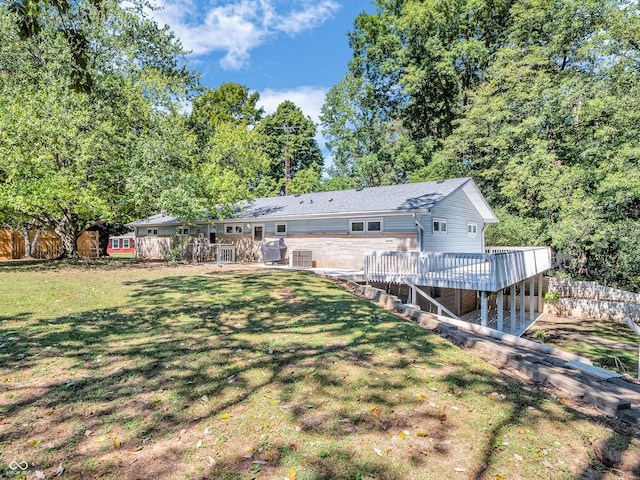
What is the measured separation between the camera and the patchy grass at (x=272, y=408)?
266 centimetres

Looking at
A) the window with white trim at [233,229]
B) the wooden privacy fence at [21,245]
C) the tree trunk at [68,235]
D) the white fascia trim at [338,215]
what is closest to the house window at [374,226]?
the white fascia trim at [338,215]

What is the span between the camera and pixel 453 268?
10.9 m

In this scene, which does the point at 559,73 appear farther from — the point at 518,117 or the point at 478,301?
the point at 478,301

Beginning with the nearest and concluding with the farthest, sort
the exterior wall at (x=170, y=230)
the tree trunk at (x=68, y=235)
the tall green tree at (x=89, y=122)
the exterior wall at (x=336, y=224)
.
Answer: the tall green tree at (x=89, y=122) < the exterior wall at (x=336, y=224) < the tree trunk at (x=68, y=235) < the exterior wall at (x=170, y=230)

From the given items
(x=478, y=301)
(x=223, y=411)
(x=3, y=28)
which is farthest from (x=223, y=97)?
(x=223, y=411)

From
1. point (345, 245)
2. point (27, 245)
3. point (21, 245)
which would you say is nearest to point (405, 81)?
point (345, 245)

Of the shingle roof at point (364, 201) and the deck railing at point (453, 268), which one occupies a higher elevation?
the shingle roof at point (364, 201)

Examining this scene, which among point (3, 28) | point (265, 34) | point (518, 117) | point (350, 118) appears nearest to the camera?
point (3, 28)

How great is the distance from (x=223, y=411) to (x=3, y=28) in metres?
18.5

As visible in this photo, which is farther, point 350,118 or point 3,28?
point 350,118

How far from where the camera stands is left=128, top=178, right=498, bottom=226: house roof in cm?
1413

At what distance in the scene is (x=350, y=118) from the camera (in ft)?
108

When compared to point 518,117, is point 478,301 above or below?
below

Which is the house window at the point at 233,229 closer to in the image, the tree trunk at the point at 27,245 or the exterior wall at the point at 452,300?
the exterior wall at the point at 452,300
